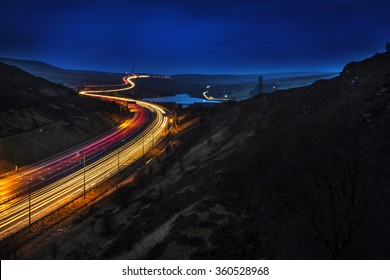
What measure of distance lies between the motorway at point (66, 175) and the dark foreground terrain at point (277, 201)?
788cm

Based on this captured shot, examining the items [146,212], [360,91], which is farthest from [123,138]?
[360,91]

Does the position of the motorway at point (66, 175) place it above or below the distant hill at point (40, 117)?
below

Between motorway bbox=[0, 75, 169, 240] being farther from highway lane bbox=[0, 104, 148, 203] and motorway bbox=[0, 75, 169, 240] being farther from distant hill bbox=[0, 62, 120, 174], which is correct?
distant hill bbox=[0, 62, 120, 174]

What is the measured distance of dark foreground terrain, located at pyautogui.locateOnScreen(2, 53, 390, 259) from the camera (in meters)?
22.6

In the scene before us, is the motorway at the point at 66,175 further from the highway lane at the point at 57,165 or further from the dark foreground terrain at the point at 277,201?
the dark foreground terrain at the point at 277,201

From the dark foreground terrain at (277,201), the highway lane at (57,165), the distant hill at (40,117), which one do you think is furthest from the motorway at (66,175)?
A: the dark foreground terrain at (277,201)

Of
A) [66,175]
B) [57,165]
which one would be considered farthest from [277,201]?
[57,165]

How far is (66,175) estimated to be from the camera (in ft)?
244

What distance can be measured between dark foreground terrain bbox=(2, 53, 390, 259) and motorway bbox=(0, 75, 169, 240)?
788 cm

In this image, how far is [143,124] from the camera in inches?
5325

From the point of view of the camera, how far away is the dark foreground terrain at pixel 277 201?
22573 millimetres

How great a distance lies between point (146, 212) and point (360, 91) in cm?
3476

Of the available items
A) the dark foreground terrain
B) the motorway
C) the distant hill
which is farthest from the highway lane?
the dark foreground terrain
